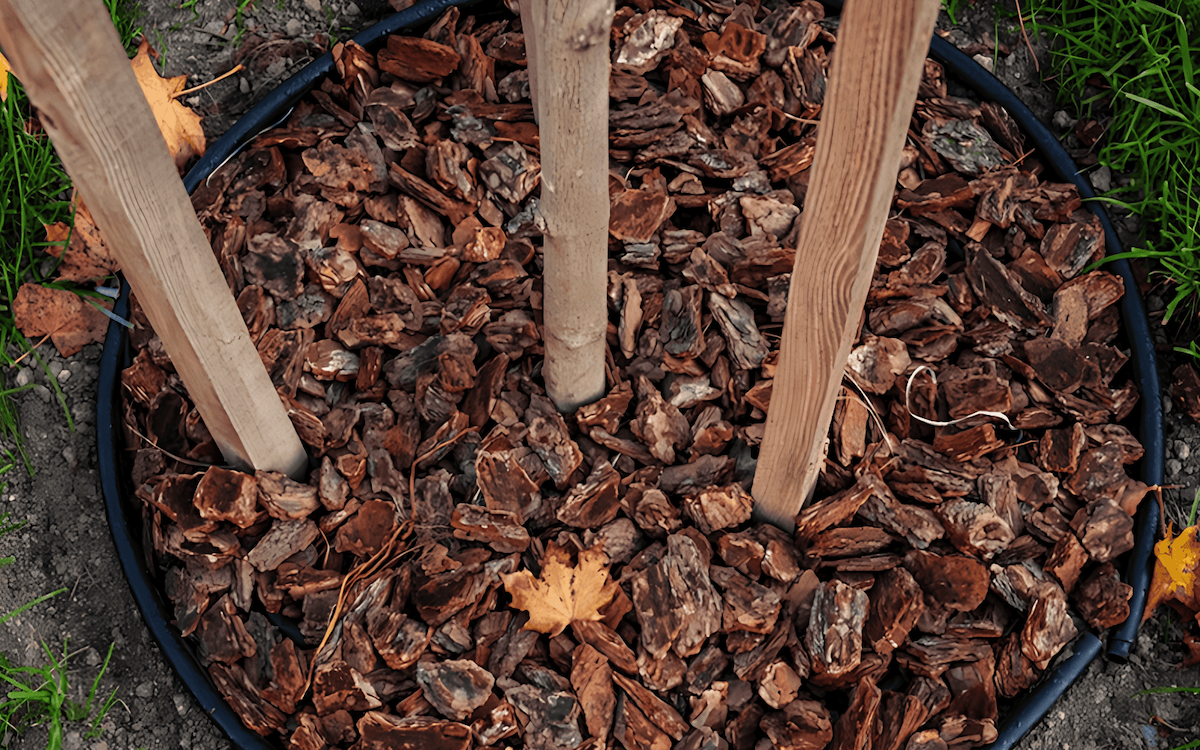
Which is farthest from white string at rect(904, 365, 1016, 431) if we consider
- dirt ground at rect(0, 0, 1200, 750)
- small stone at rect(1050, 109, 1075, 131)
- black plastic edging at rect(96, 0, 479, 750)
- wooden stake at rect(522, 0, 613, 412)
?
black plastic edging at rect(96, 0, 479, 750)

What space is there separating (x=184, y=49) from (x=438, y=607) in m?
1.38

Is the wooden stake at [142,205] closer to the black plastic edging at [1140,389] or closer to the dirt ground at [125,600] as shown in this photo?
the dirt ground at [125,600]

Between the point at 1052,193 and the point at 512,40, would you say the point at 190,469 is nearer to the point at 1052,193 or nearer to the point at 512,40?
the point at 512,40

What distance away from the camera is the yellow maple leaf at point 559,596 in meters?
1.41

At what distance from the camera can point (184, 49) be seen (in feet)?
6.43

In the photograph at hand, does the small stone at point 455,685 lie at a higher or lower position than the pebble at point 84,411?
lower

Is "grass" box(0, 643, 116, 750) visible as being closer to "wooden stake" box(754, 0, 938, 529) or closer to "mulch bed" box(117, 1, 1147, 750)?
"mulch bed" box(117, 1, 1147, 750)

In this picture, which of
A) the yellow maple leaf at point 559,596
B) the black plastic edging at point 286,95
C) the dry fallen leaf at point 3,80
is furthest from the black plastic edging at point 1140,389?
the dry fallen leaf at point 3,80

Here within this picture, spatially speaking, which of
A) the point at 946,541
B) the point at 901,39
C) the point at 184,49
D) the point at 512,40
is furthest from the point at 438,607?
the point at 184,49

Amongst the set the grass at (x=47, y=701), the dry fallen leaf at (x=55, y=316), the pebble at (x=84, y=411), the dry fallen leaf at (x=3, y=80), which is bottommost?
the grass at (x=47, y=701)

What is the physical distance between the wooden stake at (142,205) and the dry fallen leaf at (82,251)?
1.81 feet

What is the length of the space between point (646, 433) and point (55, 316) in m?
1.18

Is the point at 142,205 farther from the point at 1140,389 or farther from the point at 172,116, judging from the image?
the point at 1140,389

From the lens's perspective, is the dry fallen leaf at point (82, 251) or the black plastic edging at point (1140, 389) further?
the dry fallen leaf at point (82, 251)
